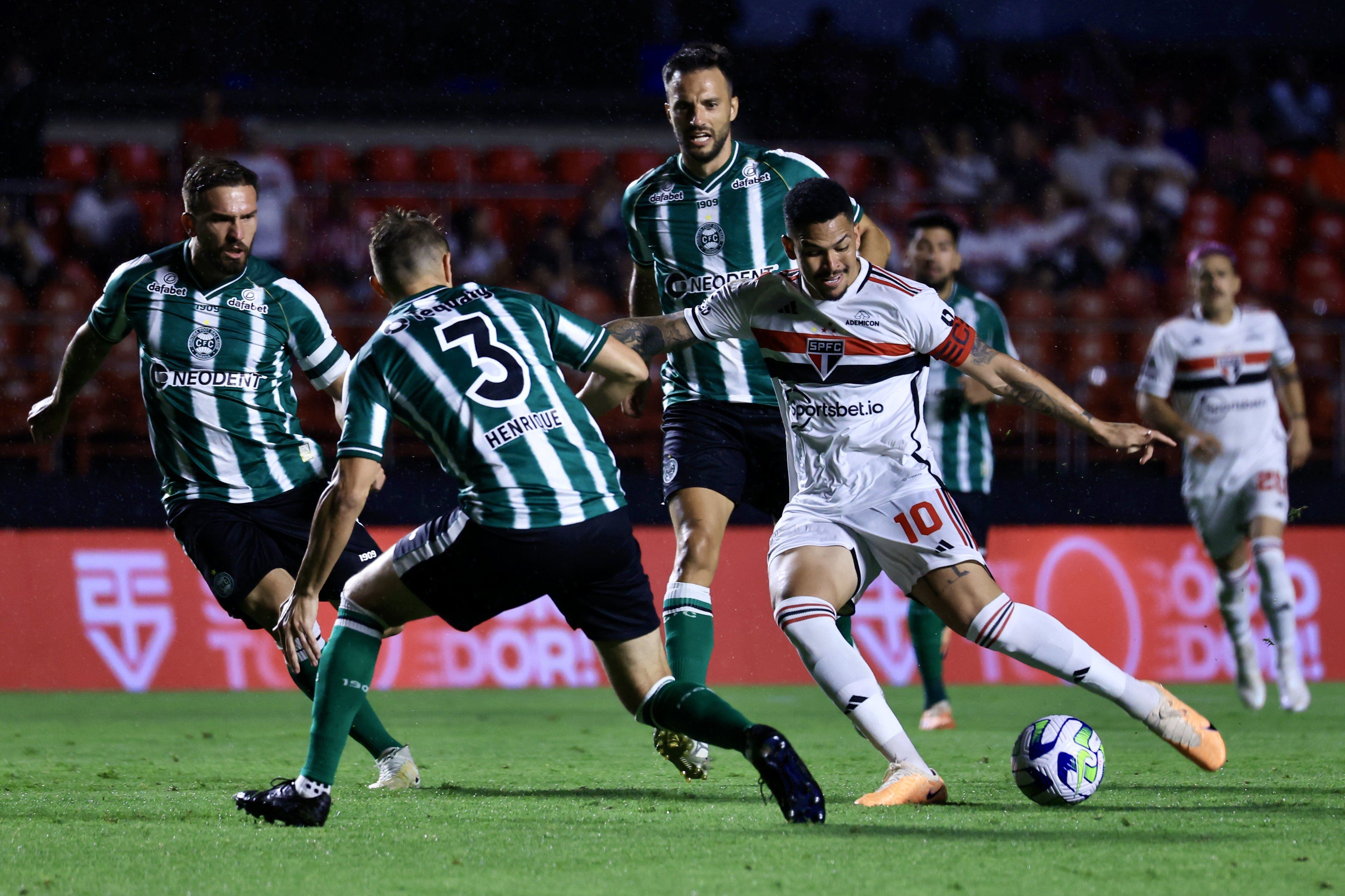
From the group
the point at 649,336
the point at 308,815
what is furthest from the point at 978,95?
the point at 308,815

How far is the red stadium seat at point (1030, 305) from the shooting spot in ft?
42.3

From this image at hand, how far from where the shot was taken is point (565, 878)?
3383mm

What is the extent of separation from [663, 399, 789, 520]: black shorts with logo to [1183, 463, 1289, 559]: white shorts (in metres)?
3.86

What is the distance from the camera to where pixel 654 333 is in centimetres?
488

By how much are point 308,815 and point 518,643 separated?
5779 mm

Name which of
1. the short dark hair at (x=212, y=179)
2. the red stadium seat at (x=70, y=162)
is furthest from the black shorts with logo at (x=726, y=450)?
the red stadium seat at (x=70, y=162)

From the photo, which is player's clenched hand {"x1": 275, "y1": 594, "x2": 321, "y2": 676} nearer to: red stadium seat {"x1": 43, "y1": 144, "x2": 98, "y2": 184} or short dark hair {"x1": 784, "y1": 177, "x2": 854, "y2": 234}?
short dark hair {"x1": 784, "y1": 177, "x2": 854, "y2": 234}

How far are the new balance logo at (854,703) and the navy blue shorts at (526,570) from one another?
669 mm

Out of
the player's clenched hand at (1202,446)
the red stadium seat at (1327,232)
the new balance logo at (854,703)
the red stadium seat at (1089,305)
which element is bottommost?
the new balance logo at (854,703)

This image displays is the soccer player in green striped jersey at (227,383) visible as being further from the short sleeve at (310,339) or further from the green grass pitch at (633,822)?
the green grass pitch at (633,822)

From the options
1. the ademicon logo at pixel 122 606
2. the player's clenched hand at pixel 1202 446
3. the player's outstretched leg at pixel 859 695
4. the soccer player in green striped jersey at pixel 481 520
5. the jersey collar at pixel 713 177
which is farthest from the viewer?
the ademicon logo at pixel 122 606

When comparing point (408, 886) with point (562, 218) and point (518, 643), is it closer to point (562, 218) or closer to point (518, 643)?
point (518, 643)

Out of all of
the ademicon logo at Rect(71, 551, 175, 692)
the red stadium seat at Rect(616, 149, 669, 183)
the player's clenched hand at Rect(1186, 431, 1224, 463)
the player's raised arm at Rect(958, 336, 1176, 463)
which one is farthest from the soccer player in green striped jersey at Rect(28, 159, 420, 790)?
the red stadium seat at Rect(616, 149, 669, 183)

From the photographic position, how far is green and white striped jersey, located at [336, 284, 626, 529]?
13.4 ft
